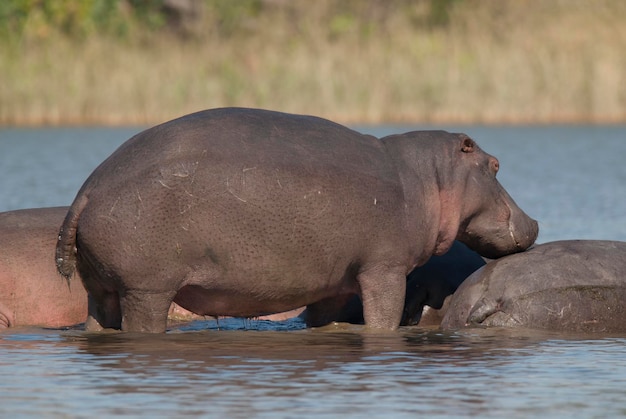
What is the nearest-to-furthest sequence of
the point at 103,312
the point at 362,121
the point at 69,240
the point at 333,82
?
the point at 69,240 → the point at 103,312 → the point at 362,121 → the point at 333,82

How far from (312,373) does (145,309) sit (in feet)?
4.35

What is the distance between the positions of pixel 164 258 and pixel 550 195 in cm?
967

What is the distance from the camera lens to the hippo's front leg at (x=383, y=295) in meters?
8.09

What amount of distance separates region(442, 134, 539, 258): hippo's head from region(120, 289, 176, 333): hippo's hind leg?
2.04 metres

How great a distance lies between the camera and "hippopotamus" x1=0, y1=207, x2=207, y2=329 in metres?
8.57

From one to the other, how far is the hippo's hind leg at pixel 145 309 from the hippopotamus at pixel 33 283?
3.62ft

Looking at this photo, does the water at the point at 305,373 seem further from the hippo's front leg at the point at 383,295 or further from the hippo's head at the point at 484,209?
the hippo's head at the point at 484,209

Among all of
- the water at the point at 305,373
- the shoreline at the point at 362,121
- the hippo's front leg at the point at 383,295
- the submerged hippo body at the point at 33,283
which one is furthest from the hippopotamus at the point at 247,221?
the shoreline at the point at 362,121

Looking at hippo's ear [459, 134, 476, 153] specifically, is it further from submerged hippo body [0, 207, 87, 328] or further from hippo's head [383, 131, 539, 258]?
submerged hippo body [0, 207, 87, 328]

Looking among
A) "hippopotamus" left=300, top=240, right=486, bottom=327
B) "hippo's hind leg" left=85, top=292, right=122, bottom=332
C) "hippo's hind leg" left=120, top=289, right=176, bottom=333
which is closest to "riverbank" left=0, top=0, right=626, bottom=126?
"hippopotamus" left=300, top=240, right=486, bottom=327

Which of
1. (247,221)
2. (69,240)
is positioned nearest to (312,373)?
(247,221)

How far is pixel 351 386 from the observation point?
20.7ft

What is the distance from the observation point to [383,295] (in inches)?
321

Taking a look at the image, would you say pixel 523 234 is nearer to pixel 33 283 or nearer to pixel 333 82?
pixel 33 283
